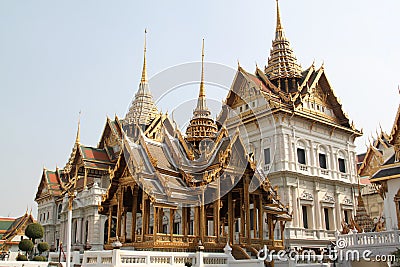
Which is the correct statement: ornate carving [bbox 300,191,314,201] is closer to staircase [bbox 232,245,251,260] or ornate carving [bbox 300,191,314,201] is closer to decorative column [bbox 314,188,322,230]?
decorative column [bbox 314,188,322,230]

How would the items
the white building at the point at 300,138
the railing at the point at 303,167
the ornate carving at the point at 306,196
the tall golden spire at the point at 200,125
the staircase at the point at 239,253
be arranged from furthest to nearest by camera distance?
the railing at the point at 303,167
the ornate carving at the point at 306,196
the white building at the point at 300,138
the tall golden spire at the point at 200,125
the staircase at the point at 239,253

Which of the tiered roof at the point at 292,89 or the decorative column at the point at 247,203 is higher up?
the tiered roof at the point at 292,89

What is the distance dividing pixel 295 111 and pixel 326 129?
417 centimetres

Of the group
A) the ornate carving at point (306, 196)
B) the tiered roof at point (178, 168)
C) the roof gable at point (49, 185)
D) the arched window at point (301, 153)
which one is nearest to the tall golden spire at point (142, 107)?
the roof gable at point (49, 185)

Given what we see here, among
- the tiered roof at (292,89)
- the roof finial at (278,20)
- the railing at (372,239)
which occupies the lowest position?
the railing at (372,239)

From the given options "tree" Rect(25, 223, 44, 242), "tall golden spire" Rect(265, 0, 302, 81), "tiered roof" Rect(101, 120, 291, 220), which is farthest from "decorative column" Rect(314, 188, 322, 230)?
"tree" Rect(25, 223, 44, 242)

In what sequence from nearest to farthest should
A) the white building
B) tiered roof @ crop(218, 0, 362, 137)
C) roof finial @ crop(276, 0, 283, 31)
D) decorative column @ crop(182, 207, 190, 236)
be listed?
decorative column @ crop(182, 207, 190, 236) → the white building → tiered roof @ crop(218, 0, 362, 137) → roof finial @ crop(276, 0, 283, 31)

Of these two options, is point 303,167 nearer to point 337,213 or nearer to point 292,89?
point 337,213

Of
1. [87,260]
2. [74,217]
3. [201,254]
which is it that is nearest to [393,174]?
[201,254]

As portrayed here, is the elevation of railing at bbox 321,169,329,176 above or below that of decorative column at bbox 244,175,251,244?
above

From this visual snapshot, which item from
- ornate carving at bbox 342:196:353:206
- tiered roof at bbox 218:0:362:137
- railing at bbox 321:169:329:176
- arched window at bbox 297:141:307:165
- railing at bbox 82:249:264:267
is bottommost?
railing at bbox 82:249:264:267

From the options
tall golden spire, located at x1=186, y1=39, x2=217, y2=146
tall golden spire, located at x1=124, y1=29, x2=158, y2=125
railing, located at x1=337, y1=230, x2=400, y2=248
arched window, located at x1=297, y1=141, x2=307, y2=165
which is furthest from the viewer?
tall golden spire, located at x1=124, y1=29, x2=158, y2=125

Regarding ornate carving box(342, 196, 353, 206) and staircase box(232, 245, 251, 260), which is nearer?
staircase box(232, 245, 251, 260)

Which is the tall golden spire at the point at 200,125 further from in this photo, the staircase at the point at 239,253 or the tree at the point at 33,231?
the tree at the point at 33,231
